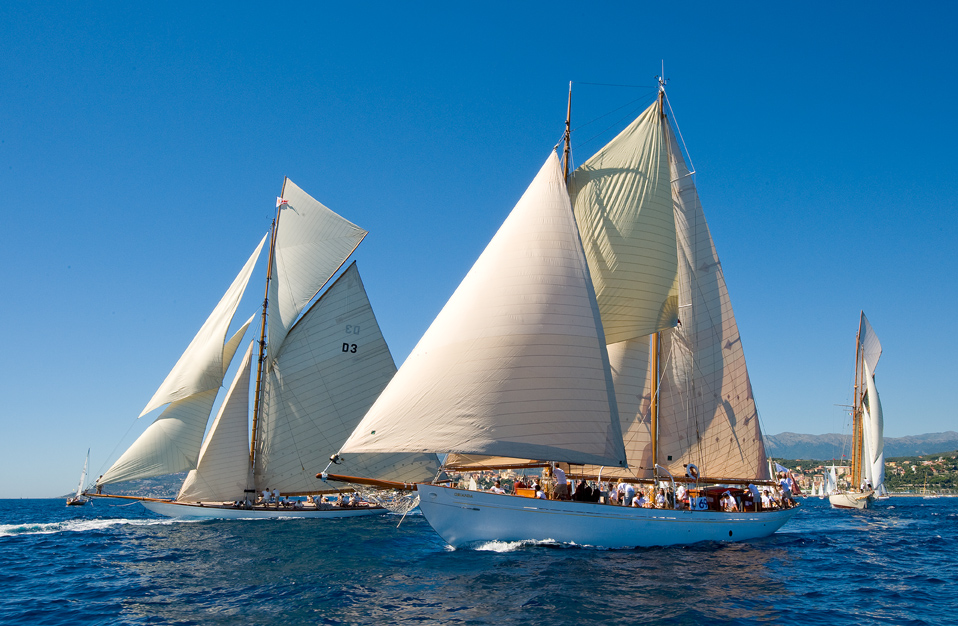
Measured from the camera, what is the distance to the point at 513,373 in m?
20.9

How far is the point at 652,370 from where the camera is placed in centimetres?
3117

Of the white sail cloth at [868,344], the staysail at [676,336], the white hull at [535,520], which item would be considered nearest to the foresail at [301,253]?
the staysail at [676,336]

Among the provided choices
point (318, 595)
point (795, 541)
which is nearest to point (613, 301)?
point (795, 541)

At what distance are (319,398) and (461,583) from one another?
2549cm

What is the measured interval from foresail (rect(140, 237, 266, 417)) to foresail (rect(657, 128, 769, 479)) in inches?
1038

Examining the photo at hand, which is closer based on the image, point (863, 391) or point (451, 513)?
point (451, 513)

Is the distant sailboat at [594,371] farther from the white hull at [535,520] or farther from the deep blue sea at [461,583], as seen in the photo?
the deep blue sea at [461,583]

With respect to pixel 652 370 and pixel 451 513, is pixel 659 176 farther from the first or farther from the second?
pixel 451 513

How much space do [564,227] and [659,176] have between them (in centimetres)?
867

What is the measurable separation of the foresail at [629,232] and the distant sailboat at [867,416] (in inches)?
2091

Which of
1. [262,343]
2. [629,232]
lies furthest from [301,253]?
[629,232]

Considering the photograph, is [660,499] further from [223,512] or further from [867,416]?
[867,416]

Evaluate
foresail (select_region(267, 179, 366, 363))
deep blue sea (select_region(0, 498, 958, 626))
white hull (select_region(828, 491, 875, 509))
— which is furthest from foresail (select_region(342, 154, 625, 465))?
white hull (select_region(828, 491, 875, 509))

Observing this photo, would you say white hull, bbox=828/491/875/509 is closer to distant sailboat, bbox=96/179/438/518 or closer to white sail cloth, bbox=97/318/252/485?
distant sailboat, bbox=96/179/438/518
